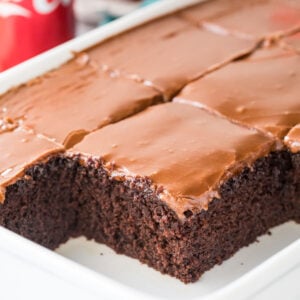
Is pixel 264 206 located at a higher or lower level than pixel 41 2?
lower

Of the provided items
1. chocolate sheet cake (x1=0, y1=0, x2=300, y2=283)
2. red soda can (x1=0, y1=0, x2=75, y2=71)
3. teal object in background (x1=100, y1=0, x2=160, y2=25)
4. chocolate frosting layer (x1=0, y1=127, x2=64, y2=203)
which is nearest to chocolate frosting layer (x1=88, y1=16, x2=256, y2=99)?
chocolate sheet cake (x1=0, y1=0, x2=300, y2=283)

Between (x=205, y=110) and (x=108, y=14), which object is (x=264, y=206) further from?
(x=108, y=14)

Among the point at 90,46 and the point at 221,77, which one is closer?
the point at 221,77

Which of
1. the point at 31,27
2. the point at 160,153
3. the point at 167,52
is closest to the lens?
the point at 160,153

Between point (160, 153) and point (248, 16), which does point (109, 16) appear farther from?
point (160, 153)

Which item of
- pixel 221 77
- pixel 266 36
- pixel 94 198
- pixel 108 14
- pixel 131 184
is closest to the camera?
pixel 131 184

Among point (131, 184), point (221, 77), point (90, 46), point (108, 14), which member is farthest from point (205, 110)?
point (108, 14)

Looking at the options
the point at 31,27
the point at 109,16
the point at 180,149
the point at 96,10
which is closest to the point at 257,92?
the point at 180,149

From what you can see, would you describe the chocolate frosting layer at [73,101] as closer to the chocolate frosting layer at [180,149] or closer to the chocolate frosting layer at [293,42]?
the chocolate frosting layer at [180,149]
